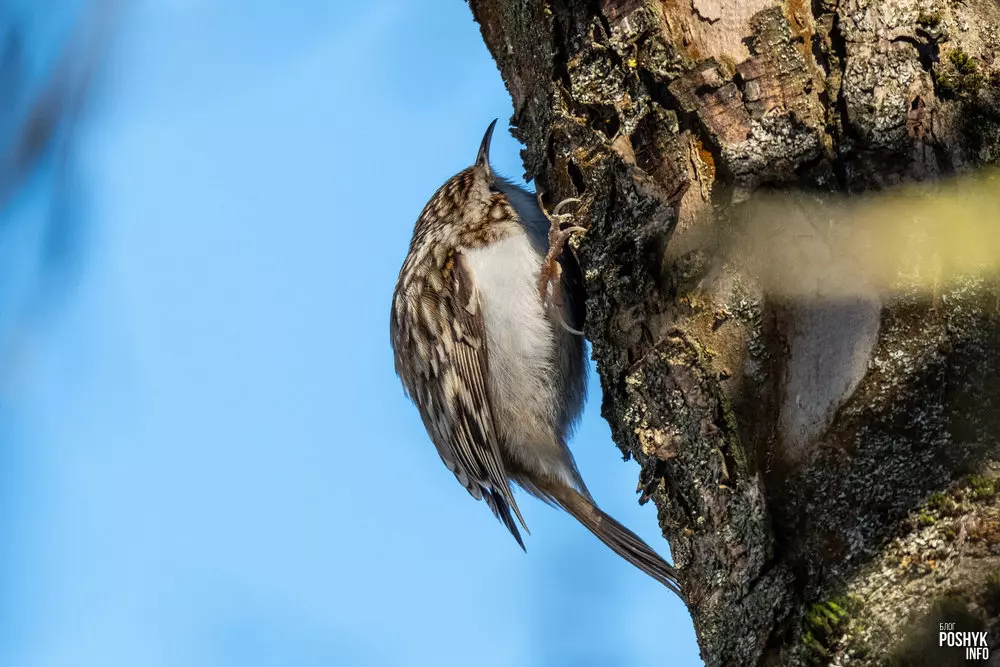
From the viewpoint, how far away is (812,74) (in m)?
1.57

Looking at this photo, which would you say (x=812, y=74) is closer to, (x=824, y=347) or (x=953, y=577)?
(x=824, y=347)

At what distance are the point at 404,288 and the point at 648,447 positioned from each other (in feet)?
5.20

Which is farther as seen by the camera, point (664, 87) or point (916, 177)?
point (664, 87)

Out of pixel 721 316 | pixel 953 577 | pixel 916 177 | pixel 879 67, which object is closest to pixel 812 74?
pixel 879 67

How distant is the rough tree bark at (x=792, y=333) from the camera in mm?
1376

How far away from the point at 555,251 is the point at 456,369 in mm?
734

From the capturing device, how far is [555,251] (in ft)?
8.00

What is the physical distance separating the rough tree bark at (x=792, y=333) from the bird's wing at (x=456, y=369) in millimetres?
1112

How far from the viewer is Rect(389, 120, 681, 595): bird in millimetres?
2740

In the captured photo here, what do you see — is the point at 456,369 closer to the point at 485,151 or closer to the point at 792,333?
the point at 485,151

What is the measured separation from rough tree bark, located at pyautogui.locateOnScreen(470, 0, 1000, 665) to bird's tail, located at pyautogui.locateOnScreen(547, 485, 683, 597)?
1.02 metres

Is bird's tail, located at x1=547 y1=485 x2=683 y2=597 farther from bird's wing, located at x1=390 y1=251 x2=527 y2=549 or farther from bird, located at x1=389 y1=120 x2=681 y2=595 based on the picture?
bird's wing, located at x1=390 y1=251 x2=527 y2=549

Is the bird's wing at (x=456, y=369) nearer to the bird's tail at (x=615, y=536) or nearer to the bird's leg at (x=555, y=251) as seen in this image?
the bird's tail at (x=615, y=536)

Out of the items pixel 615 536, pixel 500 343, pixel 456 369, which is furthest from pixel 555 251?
pixel 615 536
